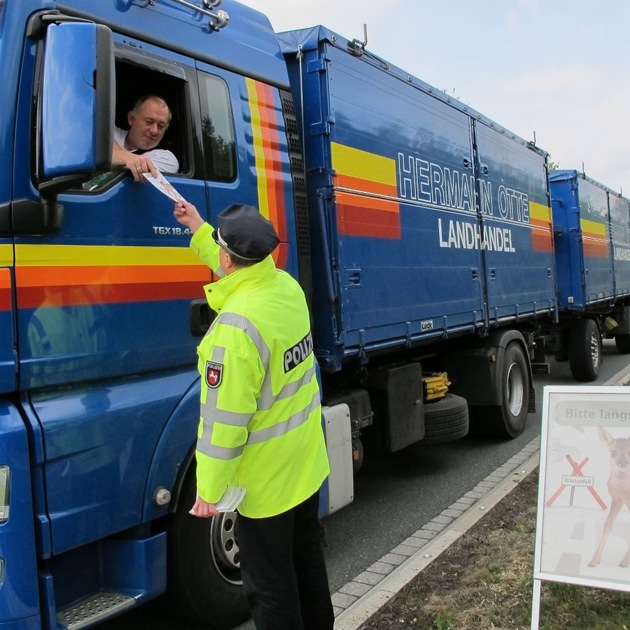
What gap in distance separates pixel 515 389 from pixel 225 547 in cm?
472

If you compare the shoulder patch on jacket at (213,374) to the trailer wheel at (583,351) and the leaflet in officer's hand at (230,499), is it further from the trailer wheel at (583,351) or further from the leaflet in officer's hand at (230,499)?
the trailer wheel at (583,351)

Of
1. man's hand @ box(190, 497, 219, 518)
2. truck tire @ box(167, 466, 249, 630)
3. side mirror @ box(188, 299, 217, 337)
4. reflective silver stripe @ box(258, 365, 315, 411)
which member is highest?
side mirror @ box(188, 299, 217, 337)

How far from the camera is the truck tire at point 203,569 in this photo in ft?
10.2

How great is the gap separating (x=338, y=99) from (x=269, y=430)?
101 inches

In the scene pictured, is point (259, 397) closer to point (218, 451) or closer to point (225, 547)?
point (218, 451)

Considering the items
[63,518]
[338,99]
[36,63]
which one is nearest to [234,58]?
[338,99]

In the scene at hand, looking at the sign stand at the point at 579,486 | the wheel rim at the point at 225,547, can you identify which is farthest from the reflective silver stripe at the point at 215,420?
the sign stand at the point at 579,486

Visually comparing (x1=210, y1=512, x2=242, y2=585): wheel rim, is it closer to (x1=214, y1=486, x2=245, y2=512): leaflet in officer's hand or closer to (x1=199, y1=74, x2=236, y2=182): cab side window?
(x1=214, y1=486, x2=245, y2=512): leaflet in officer's hand

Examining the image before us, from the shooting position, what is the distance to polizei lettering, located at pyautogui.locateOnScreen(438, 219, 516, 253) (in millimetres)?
5695

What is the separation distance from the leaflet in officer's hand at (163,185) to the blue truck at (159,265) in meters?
0.07

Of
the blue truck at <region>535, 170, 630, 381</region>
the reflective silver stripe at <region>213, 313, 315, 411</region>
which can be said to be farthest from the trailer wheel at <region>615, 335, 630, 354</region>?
the reflective silver stripe at <region>213, 313, 315, 411</region>

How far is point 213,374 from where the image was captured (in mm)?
2330

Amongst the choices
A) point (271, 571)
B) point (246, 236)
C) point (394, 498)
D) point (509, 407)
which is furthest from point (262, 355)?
point (509, 407)

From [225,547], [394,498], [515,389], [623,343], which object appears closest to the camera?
[225,547]
